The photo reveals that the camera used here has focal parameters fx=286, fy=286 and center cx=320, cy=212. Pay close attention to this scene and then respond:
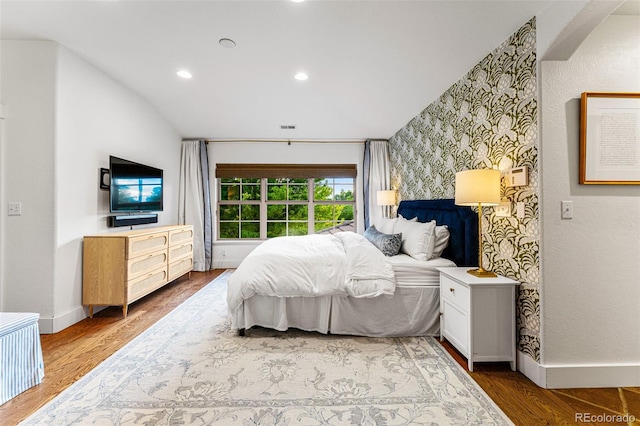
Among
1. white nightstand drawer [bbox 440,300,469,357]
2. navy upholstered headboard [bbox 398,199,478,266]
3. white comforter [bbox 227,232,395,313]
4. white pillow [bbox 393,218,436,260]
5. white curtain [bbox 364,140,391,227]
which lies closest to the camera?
white nightstand drawer [bbox 440,300,469,357]

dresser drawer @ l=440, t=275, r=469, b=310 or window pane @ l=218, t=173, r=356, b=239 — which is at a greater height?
window pane @ l=218, t=173, r=356, b=239

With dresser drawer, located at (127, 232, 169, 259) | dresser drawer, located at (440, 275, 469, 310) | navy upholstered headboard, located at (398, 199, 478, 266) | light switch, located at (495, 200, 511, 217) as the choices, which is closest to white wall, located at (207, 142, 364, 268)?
dresser drawer, located at (127, 232, 169, 259)

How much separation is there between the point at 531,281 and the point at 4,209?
4190mm

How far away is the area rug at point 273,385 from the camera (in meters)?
1.50

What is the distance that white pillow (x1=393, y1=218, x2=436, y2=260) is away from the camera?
105 inches

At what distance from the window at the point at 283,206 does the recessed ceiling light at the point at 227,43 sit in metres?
3.06

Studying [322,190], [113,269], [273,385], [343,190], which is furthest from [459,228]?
[113,269]

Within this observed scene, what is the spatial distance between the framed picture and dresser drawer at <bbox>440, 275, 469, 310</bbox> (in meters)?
A: 1.01

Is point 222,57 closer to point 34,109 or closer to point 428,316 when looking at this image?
point 34,109

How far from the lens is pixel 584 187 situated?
1.82 meters

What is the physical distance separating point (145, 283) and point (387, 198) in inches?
140

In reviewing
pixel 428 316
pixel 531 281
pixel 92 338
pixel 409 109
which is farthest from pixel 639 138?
pixel 92 338

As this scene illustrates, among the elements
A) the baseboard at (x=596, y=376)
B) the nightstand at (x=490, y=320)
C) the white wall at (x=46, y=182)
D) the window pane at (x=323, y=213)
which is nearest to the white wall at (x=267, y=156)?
the window pane at (x=323, y=213)

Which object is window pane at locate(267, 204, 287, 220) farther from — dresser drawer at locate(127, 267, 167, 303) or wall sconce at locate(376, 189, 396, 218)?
dresser drawer at locate(127, 267, 167, 303)
